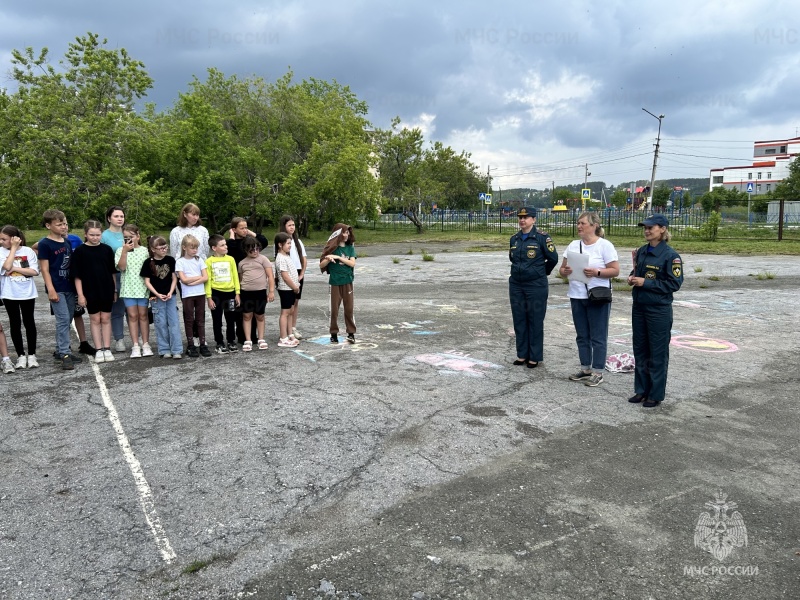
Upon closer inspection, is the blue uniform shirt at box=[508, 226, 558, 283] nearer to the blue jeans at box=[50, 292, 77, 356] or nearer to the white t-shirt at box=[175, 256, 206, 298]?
the white t-shirt at box=[175, 256, 206, 298]

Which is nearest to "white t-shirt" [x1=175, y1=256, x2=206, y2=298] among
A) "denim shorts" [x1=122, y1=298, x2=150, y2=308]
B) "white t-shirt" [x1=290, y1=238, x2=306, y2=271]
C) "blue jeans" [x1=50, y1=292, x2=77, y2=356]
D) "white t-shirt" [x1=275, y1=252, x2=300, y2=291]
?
"denim shorts" [x1=122, y1=298, x2=150, y2=308]

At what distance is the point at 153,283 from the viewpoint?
749cm

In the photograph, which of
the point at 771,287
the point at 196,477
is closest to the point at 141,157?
the point at 771,287

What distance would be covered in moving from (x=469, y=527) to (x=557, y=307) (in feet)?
28.0

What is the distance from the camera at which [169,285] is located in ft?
24.9

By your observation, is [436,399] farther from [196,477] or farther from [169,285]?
[169,285]

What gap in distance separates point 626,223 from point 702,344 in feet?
102

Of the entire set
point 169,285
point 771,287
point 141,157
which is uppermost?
point 141,157

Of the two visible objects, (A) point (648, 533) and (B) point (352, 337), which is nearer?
(A) point (648, 533)

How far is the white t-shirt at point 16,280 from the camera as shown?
6965mm

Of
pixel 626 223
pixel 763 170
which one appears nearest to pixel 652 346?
pixel 626 223

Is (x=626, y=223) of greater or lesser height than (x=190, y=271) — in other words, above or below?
below

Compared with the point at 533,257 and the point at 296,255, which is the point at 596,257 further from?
the point at 296,255

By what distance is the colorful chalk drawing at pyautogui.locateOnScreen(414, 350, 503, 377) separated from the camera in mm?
Result: 7061
